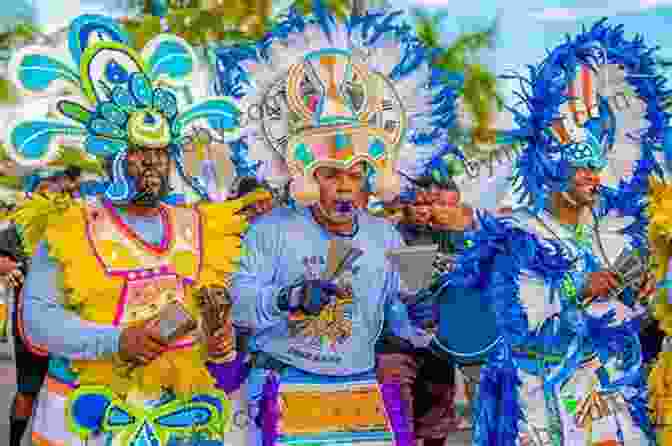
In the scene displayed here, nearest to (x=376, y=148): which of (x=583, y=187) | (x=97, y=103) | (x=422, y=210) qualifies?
(x=583, y=187)

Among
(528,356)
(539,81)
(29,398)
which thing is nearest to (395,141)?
(539,81)

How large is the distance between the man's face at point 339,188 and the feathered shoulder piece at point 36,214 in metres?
0.93

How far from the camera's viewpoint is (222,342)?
385 cm

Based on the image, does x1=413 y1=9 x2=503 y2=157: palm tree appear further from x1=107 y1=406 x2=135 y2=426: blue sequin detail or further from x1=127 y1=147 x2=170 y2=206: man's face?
x1=107 y1=406 x2=135 y2=426: blue sequin detail

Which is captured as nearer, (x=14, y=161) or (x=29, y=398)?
(x=14, y=161)

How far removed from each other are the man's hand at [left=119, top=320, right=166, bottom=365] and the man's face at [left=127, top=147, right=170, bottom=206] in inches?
18.1

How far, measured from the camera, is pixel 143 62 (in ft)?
13.1

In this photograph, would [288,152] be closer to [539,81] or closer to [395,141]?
[395,141]

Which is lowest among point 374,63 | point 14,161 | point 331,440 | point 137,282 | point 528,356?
point 331,440

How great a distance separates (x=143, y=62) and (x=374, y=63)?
90 cm

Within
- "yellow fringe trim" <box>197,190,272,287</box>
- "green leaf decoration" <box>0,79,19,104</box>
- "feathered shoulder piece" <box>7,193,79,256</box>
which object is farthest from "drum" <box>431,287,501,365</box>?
"green leaf decoration" <box>0,79,19,104</box>

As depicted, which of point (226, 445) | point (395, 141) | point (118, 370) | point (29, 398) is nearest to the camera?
point (118, 370)

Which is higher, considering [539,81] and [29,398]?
[539,81]

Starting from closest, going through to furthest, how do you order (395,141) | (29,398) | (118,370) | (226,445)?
(118,370), (226,445), (395,141), (29,398)
